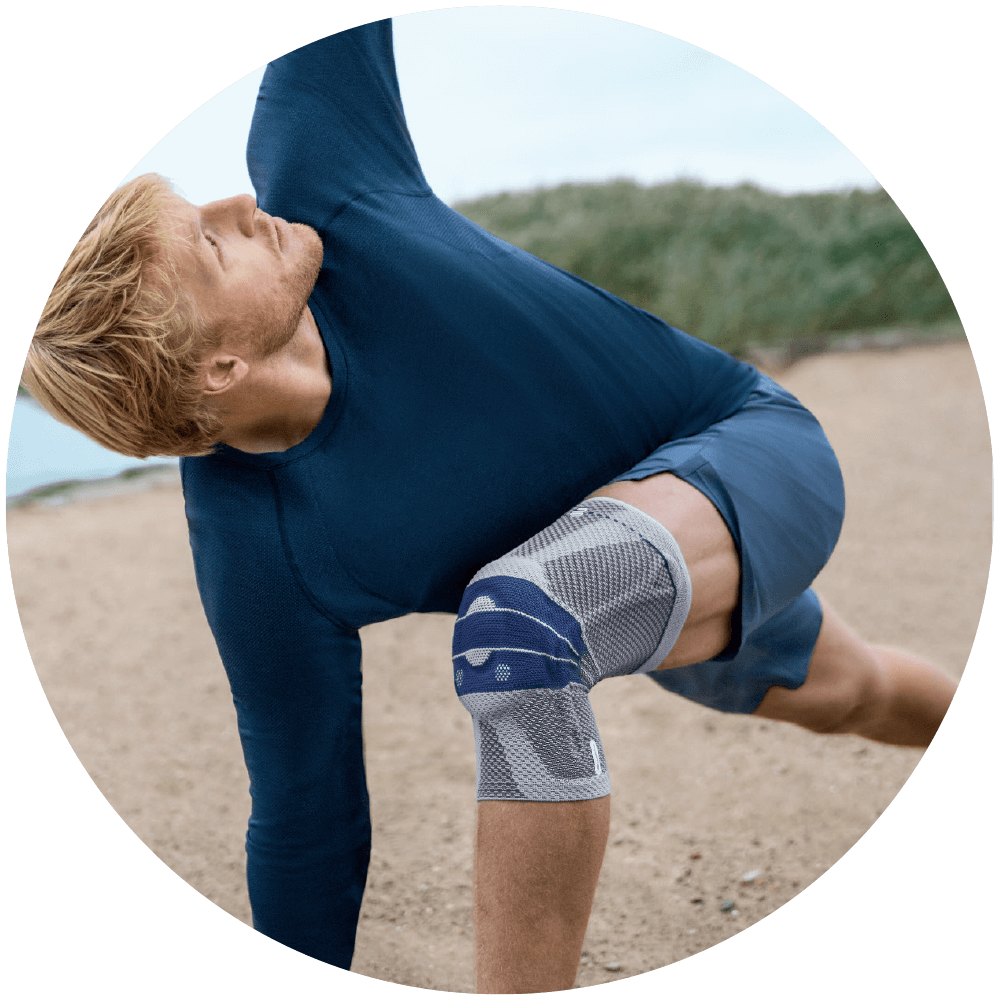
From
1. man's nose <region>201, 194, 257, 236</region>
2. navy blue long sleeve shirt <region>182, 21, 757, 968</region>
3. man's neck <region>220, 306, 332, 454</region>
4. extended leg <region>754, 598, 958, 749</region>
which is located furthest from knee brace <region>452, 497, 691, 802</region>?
extended leg <region>754, 598, 958, 749</region>

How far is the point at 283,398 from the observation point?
87 centimetres

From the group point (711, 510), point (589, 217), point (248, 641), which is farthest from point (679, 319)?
point (248, 641)

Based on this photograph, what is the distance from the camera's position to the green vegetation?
4.35 ft

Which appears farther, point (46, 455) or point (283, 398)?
point (46, 455)

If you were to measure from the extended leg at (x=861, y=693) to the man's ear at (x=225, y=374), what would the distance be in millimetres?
729

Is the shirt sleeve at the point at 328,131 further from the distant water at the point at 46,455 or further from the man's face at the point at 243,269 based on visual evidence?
the distant water at the point at 46,455

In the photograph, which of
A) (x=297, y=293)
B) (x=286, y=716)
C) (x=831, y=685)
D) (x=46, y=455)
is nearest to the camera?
(x=297, y=293)

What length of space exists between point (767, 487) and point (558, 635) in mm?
268

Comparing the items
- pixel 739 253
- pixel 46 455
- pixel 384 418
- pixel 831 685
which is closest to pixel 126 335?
pixel 384 418

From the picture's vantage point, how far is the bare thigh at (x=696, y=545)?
815mm

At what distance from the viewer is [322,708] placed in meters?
0.99

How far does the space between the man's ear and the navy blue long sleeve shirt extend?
93 mm

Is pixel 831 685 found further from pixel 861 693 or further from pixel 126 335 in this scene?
pixel 126 335

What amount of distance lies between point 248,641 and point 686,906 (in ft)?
2.52
